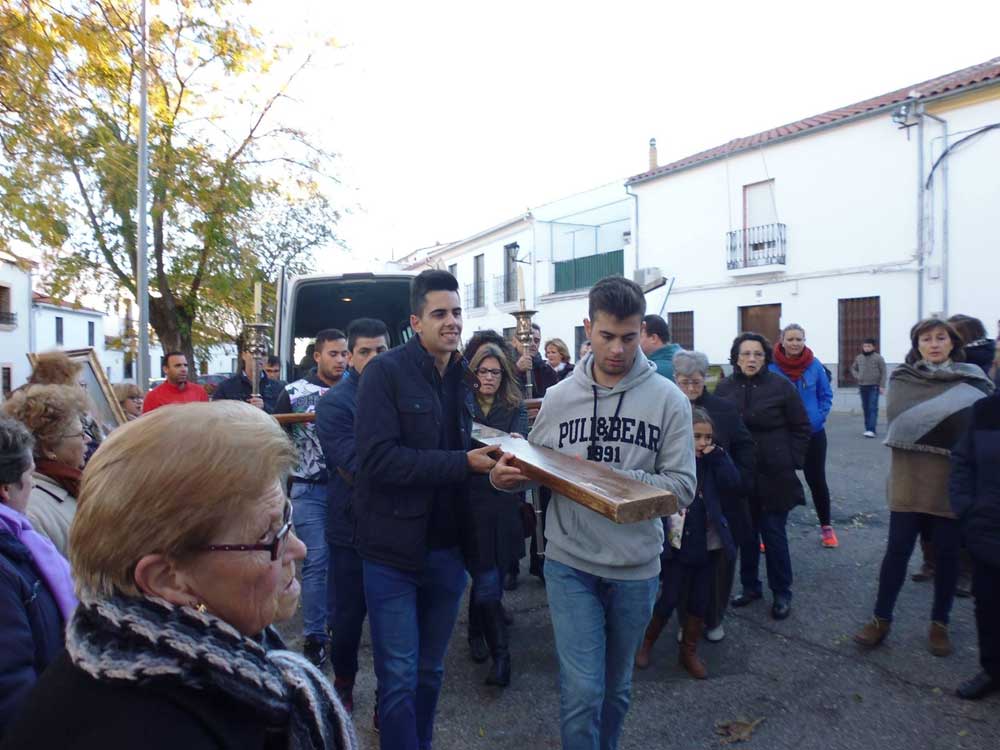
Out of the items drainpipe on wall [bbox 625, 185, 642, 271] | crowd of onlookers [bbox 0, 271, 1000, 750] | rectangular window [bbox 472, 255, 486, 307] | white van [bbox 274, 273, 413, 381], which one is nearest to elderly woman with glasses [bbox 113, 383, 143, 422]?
crowd of onlookers [bbox 0, 271, 1000, 750]

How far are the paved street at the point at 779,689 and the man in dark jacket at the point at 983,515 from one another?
186 millimetres

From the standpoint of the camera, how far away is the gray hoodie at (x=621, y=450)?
2.61m

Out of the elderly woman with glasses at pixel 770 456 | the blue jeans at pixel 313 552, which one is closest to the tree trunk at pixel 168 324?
the blue jeans at pixel 313 552

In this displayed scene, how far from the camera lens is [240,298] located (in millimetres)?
13055

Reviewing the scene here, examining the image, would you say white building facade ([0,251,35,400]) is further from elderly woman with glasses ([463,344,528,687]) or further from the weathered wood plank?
the weathered wood plank

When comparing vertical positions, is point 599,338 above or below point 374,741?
above

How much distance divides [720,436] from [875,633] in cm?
143

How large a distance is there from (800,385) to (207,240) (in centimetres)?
948

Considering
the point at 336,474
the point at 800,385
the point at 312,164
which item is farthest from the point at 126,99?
the point at 800,385

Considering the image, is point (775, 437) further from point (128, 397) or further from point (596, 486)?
point (128, 397)

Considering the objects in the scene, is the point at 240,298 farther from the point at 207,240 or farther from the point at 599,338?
the point at 599,338

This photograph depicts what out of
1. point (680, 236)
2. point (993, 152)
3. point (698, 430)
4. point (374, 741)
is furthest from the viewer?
point (680, 236)

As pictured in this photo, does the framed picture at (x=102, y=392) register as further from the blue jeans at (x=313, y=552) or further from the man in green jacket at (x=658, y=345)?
the man in green jacket at (x=658, y=345)

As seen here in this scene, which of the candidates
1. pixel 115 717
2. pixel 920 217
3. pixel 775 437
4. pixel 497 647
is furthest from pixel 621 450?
pixel 920 217
